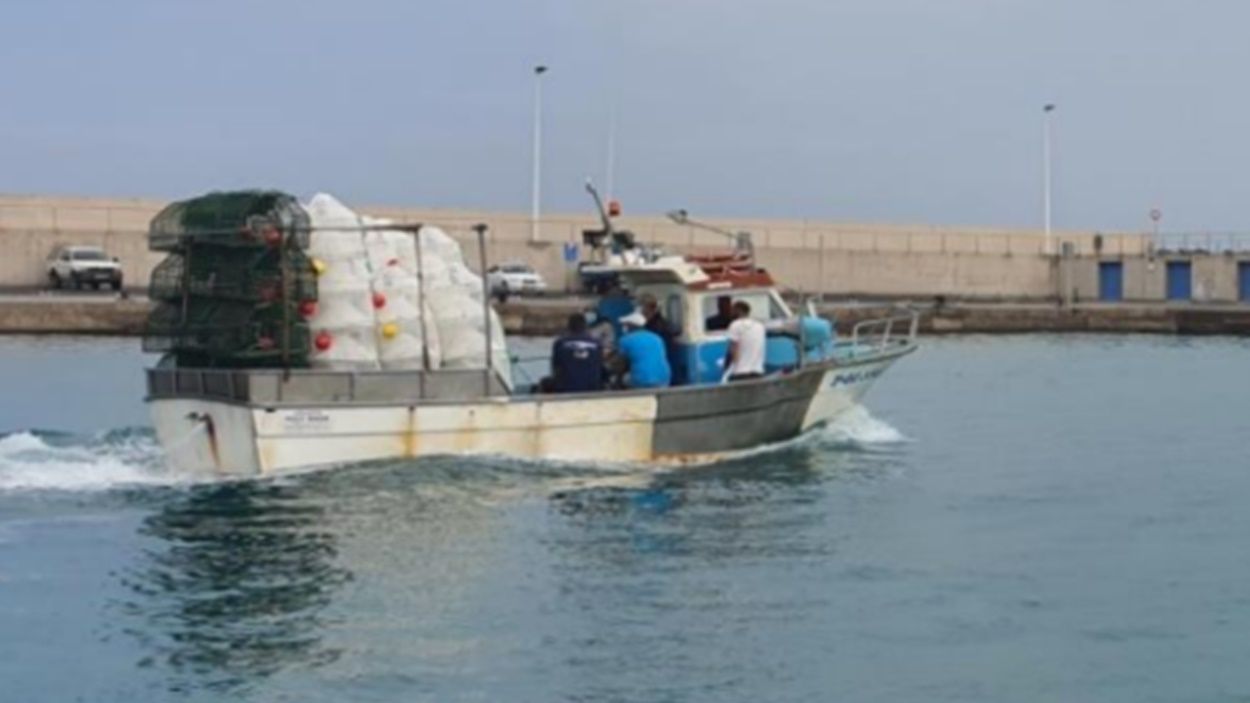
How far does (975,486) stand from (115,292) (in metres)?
47.7

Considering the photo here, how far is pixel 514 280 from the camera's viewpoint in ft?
250

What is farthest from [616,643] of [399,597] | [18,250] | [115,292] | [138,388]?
[18,250]

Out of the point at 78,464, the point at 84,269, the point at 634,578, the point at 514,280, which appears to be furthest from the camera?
the point at 514,280

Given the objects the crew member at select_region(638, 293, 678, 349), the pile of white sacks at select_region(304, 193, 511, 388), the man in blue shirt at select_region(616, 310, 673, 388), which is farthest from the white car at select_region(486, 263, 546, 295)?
the pile of white sacks at select_region(304, 193, 511, 388)

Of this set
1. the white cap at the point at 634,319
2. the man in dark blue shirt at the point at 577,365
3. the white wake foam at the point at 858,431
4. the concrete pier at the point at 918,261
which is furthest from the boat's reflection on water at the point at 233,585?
the concrete pier at the point at 918,261

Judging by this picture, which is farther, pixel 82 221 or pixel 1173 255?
pixel 1173 255

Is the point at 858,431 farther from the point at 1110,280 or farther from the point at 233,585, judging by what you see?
the point at 1110,280

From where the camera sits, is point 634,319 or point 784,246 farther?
point 784,246

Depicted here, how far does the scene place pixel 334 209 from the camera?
2688cm

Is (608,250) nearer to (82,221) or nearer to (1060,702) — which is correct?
(1060,702)

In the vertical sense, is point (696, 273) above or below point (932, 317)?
above

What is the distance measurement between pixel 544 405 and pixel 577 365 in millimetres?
923

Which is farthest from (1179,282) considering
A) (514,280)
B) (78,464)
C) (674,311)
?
(78,464)

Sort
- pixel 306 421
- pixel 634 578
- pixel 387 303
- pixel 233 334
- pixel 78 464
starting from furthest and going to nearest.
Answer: pixel 78 464, pixel 387 303, pixel 233 334, pixel 306 421, pixel 634 578
